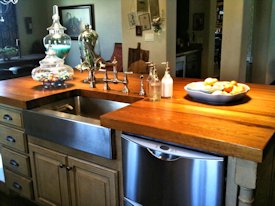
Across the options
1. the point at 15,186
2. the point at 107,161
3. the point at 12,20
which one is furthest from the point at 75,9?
the point at 107,161

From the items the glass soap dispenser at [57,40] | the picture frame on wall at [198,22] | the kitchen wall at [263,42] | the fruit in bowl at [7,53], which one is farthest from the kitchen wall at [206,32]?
the glass soap dispenser at [57,40]

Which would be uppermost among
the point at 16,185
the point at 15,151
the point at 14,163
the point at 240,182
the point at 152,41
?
the point at 152,41

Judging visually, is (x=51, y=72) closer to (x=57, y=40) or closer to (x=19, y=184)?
(x=57, y=40)

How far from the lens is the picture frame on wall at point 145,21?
4.80 m

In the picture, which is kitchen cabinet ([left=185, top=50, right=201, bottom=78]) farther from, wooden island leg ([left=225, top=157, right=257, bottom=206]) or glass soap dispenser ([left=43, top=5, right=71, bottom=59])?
wooden island leg ([left=225, top=157, right=257, bottom=206])

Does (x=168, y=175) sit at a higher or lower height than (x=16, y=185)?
higher

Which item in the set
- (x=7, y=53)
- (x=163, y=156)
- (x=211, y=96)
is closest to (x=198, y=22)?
(x=7, y=53)

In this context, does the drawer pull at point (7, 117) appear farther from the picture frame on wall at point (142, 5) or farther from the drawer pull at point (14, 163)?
the picture frame on wall at point (142, 5)

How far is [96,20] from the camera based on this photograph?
6.96 meters

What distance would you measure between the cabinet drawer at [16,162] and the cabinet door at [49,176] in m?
0.07

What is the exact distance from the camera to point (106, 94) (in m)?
2.03

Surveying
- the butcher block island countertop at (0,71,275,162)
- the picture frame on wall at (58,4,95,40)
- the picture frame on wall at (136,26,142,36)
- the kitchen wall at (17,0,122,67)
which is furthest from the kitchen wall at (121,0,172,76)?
the butcher block island countertop at (0,71,275,162)

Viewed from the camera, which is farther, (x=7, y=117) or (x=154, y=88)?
(x=7, y=117)

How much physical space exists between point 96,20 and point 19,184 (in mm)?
5349
